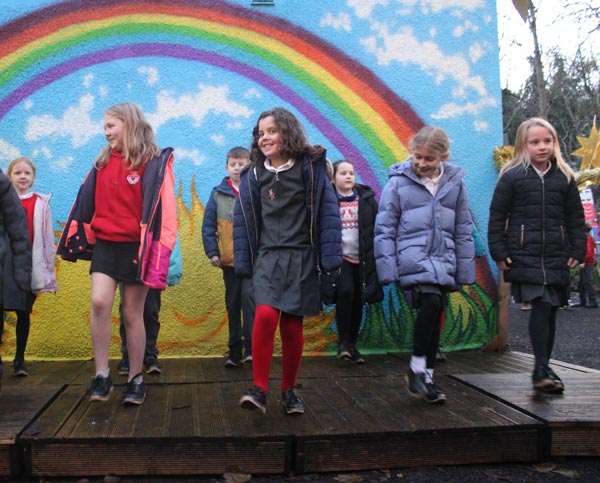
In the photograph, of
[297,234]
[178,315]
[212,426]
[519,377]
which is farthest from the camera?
[178,315]

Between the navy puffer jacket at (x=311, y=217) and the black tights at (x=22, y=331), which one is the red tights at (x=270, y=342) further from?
the black tights at (x=22, y=331)

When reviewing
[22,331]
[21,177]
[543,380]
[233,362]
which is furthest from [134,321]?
[543,380]

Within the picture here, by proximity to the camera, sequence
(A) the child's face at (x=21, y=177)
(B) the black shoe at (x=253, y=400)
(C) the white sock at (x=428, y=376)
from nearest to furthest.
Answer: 1. (B) the black shoe at (x=253, y=400)
2. (C) the white sock at (x=428, y=376)
3. (A) the child's face at (x=21, y=177)

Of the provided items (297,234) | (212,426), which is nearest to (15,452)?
(212,426)

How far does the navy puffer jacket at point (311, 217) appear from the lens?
336cm

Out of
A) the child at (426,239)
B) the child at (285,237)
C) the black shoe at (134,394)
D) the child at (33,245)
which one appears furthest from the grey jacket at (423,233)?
the child at (33,245)

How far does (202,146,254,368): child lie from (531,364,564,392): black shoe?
6.80ft

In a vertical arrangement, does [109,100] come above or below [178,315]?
above

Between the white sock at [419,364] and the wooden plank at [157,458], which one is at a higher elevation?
the white sock at [419,364]

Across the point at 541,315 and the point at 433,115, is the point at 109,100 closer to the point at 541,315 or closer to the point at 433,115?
the point at 433,115

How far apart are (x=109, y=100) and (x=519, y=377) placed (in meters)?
3.89

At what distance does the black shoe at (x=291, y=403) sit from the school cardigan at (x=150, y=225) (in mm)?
872

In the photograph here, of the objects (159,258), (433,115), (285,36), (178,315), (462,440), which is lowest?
(462,440)

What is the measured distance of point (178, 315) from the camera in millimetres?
5387
